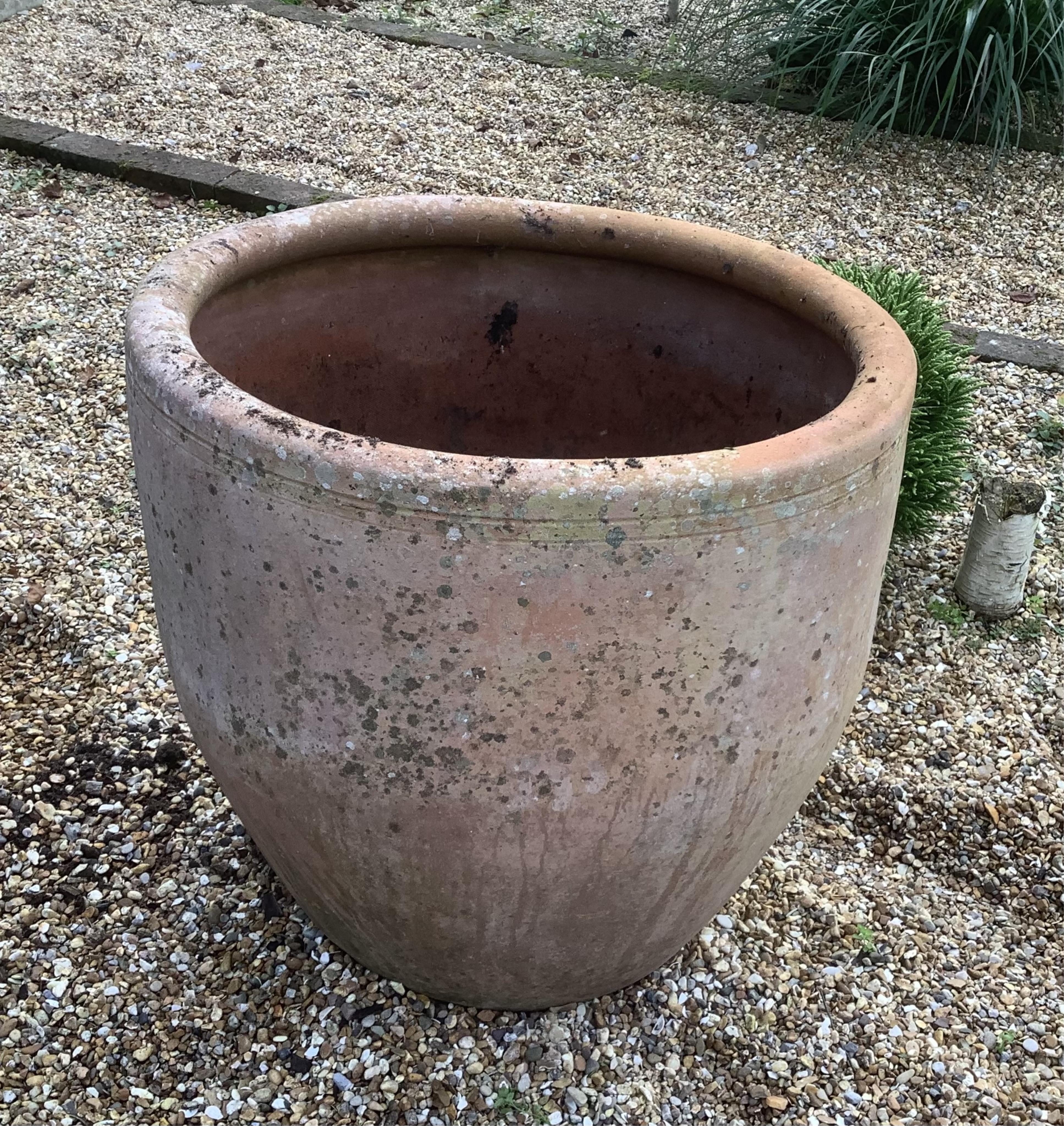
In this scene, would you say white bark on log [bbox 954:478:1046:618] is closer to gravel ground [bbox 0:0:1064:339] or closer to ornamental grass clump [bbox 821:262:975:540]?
ornamental grass clump [bbox 821:262:975:540]

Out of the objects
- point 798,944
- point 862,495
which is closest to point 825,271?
point 862,495

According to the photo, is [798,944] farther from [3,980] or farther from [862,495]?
[3,980]

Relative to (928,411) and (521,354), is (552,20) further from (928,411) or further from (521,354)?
(521,354)

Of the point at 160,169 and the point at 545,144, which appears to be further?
the point at 545,144

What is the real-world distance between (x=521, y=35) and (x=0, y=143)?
3.12m

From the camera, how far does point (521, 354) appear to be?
2.10 m

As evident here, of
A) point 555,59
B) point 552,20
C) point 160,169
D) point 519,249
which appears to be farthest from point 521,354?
point 552,20

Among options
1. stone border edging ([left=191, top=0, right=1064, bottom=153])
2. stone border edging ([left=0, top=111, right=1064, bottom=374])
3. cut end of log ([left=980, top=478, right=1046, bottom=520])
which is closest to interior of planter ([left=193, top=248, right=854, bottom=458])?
cut end of log ([left=980, top=478, right=1046, bottom=520])

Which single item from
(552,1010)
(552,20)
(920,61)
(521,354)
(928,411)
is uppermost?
(920,61)

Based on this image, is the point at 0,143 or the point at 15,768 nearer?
the point at 15,768

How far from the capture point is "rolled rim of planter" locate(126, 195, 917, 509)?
119 centimetres

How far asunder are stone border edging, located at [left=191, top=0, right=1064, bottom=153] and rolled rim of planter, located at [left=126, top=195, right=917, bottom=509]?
424 cm

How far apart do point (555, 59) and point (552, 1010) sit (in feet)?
18.5

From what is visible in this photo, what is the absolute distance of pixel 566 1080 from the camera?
176 centimetres
